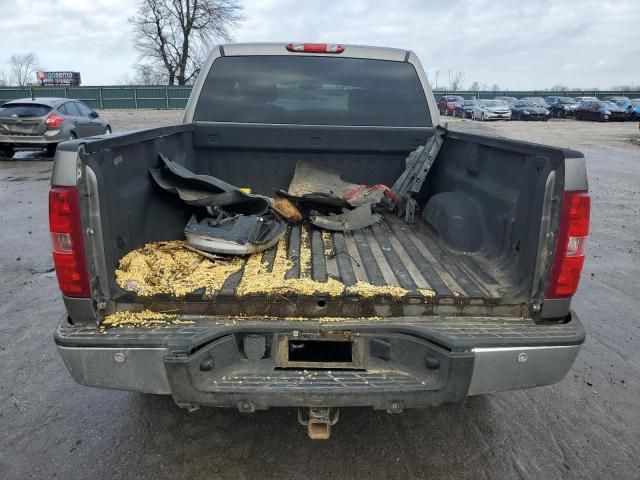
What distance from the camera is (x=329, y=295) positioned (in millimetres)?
2479

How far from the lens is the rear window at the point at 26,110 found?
13.8 m

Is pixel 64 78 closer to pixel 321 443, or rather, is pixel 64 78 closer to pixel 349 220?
pixel 349 220

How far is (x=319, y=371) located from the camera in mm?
2359

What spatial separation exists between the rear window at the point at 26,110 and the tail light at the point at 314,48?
1223cm

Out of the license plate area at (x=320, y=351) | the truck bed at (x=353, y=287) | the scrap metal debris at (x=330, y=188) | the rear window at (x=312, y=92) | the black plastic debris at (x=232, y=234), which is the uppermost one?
the rear window at (x=312, y=92)

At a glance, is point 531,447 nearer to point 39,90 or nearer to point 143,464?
point 143,464

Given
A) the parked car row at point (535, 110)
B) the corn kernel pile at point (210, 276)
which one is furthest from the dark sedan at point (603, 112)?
the corn kernel pile at point (210, 276)

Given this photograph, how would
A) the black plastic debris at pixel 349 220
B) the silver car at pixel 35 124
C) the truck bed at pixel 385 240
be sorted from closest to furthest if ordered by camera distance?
the truck bed at pixel 385 240 → the black plastic debris at pixel 349 220 → the silver car at pixel 35 124

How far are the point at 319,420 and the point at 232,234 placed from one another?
1276 millimetres

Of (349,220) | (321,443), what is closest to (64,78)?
(349,220)

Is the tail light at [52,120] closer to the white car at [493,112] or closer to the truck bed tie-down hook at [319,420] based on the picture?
the truck bed tie-down hook at [319,420]

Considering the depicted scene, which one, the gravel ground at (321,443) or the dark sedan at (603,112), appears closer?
the gravel ground at (321,443)

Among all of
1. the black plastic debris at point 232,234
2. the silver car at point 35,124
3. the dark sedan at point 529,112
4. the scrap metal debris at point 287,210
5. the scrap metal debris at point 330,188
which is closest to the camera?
the black plastic debris at point 232,234

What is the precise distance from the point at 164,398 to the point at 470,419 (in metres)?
1.96
